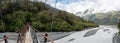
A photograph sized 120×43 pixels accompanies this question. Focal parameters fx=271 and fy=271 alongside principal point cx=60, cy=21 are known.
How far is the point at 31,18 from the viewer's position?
38750 millimetres

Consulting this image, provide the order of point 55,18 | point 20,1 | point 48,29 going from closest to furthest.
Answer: point 48,29 < point 55,18 < point 20,1

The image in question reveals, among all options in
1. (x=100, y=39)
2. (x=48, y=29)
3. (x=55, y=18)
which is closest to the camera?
(x=100, y=39)

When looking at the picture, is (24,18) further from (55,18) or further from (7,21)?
(55,18)

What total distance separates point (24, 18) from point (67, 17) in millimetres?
7881

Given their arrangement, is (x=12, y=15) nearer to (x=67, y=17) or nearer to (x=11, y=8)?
(x=11, y=8)

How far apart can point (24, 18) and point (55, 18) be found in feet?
16.4

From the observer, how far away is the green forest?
38.0 m

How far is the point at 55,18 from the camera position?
41344 millimetres

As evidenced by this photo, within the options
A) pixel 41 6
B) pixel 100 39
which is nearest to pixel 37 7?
pixel 41 6

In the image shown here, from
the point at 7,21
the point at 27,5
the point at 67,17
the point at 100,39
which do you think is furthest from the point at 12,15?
the point at 100,39

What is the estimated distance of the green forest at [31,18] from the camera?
125ft

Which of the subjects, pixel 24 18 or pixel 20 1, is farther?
pixel 20 1

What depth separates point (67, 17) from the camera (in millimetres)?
43750

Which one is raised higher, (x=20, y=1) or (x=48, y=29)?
(x=20, y=1)
